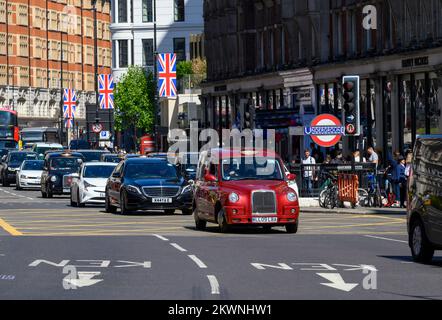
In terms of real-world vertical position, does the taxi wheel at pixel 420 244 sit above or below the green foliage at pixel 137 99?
below

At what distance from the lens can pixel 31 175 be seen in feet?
250

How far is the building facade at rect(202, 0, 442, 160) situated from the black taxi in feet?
25.2

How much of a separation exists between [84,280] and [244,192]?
1370cm

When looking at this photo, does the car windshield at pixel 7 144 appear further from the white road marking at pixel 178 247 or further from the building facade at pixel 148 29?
the white road marking at pixel 178 247

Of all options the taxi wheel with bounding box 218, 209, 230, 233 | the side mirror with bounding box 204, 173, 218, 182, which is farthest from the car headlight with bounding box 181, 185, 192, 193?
the taxi wheel with bounding box 218, 209, 230, 233

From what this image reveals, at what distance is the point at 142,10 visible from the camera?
128500 millimetres

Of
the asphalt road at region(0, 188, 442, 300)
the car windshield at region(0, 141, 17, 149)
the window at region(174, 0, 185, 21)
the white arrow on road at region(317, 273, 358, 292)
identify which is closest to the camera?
the asphalt road at region(0, 188, 442, 300)

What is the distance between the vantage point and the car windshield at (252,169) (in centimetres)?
3588

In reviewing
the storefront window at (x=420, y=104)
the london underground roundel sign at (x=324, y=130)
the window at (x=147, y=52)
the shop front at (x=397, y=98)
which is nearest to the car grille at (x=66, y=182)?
the shop front at (x=397, y=98)

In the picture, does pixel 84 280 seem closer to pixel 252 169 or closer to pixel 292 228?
pixel 292 228

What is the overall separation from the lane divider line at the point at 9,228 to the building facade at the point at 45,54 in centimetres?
12228

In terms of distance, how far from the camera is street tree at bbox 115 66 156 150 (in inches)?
4193

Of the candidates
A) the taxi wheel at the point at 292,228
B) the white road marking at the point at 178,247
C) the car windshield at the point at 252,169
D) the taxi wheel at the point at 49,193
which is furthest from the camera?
the taxi wheel at the point at 49,193

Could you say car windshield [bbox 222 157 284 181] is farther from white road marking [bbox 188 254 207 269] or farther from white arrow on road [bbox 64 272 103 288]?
white arrow on road [bbox 64 272 103 288]
